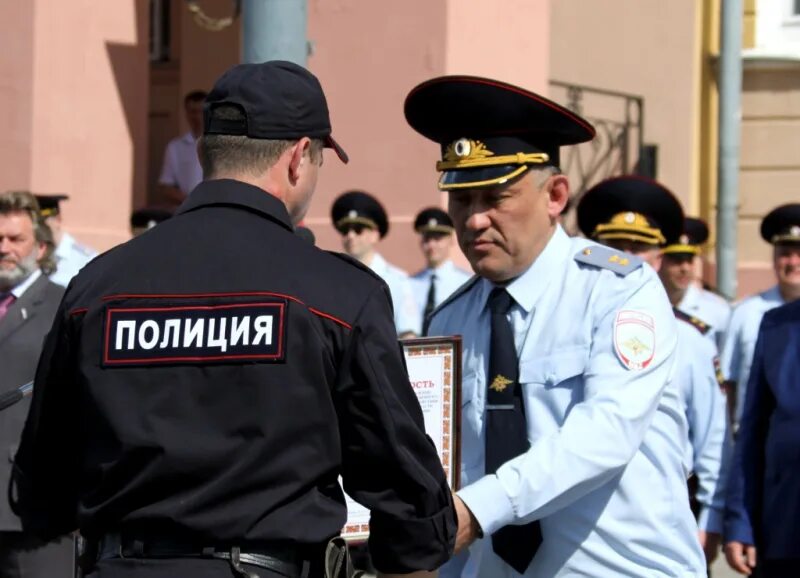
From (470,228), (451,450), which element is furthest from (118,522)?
(470,228)

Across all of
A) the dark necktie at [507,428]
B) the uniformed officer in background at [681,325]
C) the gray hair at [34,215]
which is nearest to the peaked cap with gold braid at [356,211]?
the gray hair at [34,215]

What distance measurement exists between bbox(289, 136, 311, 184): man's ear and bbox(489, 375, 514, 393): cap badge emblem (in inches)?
43.3

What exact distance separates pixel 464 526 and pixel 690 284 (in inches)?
300

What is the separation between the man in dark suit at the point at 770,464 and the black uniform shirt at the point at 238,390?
261 cm

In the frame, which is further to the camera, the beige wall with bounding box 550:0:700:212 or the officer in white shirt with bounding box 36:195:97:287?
the beige wall with bounding box 550:0:700:212

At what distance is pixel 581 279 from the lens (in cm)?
450

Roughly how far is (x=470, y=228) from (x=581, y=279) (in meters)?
0.32

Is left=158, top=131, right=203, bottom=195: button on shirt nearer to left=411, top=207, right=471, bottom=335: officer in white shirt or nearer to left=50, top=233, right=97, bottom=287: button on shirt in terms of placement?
left=411, top=207, right=471, bottom=335: officer in white shirt

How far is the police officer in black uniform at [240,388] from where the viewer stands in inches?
130

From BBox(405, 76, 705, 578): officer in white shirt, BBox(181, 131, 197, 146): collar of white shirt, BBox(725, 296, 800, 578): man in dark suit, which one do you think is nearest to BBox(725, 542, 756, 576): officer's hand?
BBox(725, 296, 800, 578): man in dark suit

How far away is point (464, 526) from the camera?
4043 millimetres

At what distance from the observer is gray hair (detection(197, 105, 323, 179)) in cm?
351

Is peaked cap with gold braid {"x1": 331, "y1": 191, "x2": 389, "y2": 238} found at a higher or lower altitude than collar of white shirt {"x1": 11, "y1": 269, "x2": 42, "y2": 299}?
higher

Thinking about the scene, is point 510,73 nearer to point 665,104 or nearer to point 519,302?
point 665,104
